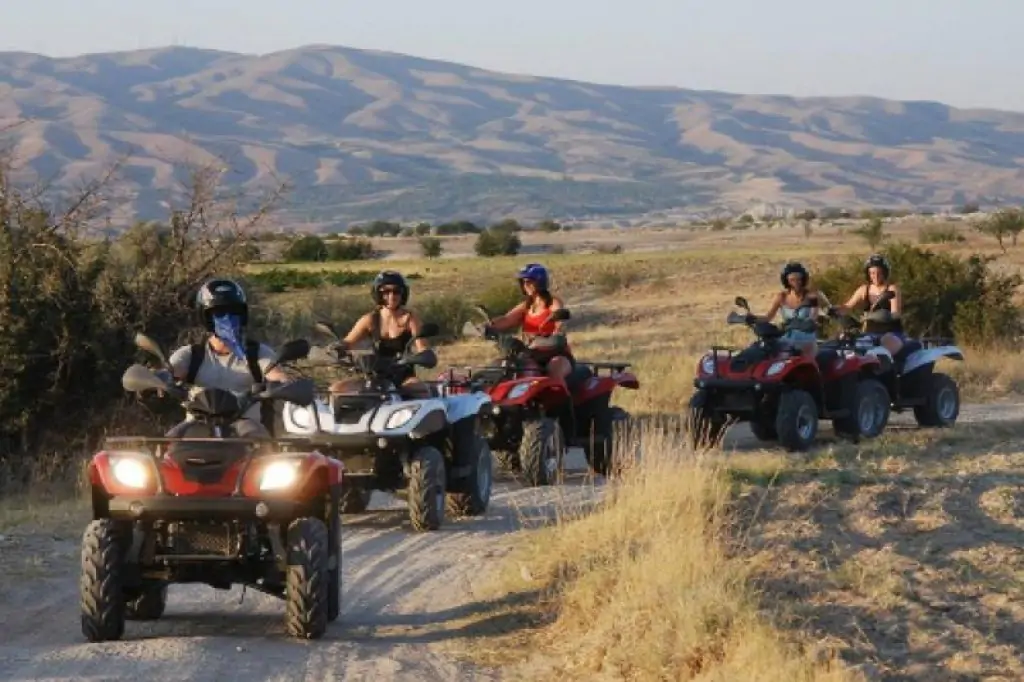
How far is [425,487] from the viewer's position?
13773mm

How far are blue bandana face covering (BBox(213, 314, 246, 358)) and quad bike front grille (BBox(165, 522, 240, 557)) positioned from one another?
1166mm

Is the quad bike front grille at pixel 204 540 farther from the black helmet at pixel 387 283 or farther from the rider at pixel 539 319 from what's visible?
the rider at pixel 539 319

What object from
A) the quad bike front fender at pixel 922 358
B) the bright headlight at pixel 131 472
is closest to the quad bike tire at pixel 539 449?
the quad bike front fender at pixel 922 358

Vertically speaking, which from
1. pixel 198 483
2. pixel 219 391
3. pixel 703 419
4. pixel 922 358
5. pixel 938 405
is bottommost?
pixel 938 405

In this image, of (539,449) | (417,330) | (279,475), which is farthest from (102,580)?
(539,449)

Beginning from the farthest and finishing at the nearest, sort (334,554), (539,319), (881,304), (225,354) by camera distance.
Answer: (881,304) → (539,319) → (225,354) → (334,554)

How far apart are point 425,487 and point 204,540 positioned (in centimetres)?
424

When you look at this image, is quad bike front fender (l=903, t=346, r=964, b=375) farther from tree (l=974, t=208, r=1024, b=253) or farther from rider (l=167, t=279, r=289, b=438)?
tree (l=974, t=208, r=1024, b=253)

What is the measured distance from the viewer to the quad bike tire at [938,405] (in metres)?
21.2

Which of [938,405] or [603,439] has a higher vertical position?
[603,439]

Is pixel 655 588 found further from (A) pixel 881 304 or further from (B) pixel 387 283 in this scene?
(A) pixel 881 304

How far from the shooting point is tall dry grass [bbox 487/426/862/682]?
339 inches

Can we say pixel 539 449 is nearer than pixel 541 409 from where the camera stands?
Yes

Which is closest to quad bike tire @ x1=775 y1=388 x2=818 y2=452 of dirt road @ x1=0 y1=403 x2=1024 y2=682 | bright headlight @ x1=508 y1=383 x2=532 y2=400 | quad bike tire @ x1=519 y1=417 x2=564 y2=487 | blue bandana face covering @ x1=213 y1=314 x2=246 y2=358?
quad bike tire @ x1=519 y1=417 x2=564 y2=487
